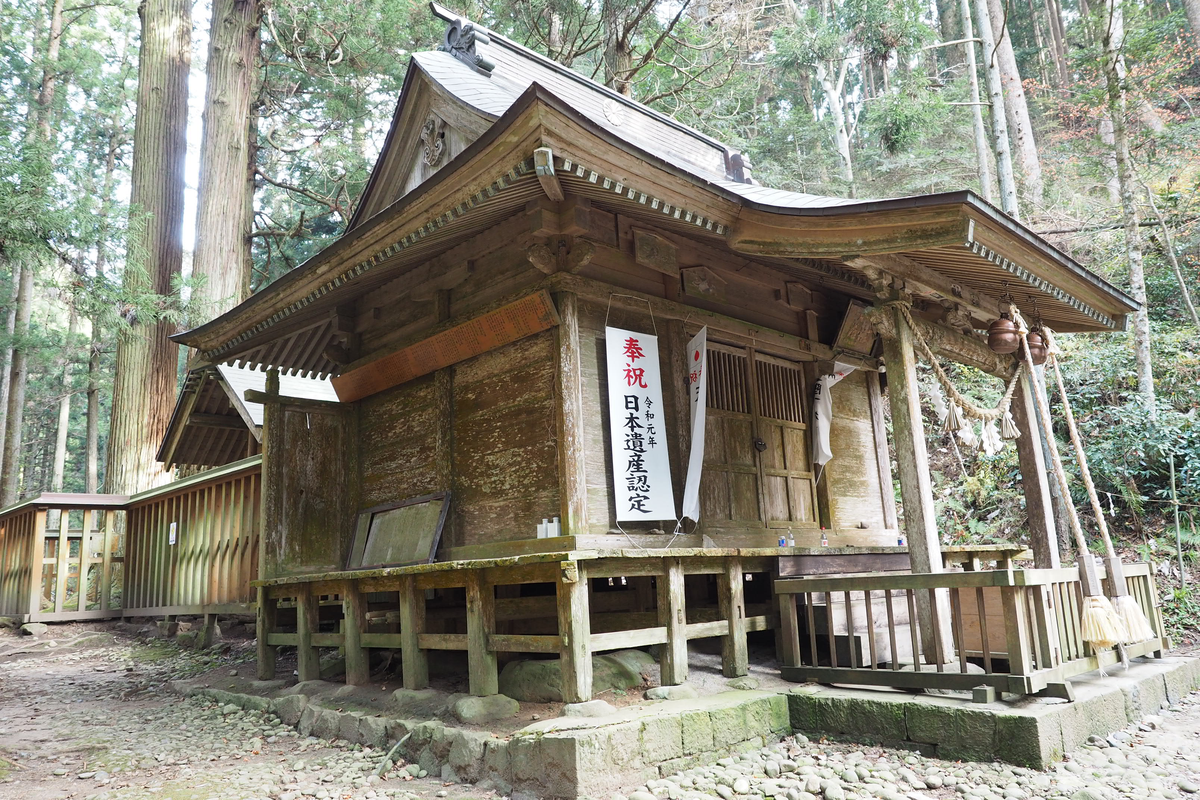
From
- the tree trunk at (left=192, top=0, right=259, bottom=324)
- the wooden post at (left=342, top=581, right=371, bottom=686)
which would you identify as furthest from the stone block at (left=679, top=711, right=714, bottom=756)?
the tree trunk at (left=192, top=0, right=259, bottom=324)

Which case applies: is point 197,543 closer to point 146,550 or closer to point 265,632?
point 146,550

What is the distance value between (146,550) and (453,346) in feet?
25.3

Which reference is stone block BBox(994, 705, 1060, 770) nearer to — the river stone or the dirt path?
the river stone

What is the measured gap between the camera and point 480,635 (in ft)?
17.3

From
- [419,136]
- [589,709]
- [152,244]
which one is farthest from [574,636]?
[152,244]

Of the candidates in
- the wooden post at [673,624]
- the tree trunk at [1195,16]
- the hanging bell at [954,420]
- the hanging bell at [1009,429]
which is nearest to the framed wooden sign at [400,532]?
the wooden post at [673,624]

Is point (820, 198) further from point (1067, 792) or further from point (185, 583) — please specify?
point (185, 583)

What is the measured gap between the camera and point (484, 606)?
533cm

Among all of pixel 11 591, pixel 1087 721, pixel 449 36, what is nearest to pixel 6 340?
pixel 11 591

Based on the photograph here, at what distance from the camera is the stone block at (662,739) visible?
443cm

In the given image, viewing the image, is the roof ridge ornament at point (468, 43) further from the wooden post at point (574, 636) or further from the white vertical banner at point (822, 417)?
the wooden post at point (574, 636)

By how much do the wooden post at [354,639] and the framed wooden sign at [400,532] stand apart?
2.06ft

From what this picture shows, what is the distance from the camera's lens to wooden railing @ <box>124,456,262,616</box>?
959cm

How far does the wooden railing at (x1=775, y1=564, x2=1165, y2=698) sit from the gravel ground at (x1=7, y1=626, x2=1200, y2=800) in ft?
1.69
